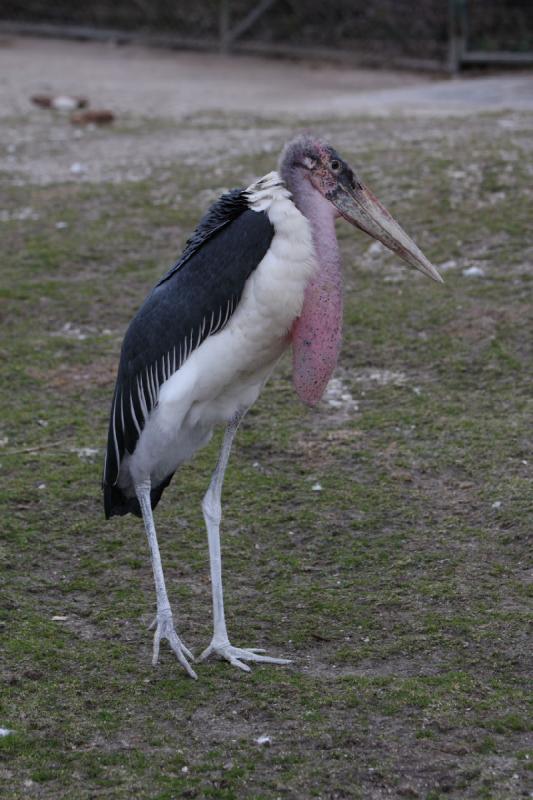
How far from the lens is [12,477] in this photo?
5035 millimetres

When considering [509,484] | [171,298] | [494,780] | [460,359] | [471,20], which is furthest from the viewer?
[471,20]

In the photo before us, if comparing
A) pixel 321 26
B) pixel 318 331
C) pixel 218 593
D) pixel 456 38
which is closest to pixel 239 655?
pixel 218 593

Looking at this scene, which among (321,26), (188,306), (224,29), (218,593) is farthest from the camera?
(224,29)

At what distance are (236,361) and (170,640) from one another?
0.86 meters

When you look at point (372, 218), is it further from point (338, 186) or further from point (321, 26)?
point (321, 26)

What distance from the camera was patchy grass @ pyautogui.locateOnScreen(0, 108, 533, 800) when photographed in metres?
3.27

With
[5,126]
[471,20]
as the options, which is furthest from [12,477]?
[471,20]

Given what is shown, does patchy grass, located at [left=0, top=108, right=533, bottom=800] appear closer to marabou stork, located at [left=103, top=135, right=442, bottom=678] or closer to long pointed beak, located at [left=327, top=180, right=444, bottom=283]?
marabou stork, located at [left=103, top=135, right=442, bottom=678]

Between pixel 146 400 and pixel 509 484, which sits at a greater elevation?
pixel 146 400

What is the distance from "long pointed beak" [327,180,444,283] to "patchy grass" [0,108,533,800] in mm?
1116

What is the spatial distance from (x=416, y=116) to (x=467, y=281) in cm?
377

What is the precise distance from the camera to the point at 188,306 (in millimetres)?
3730

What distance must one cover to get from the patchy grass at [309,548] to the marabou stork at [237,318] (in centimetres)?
28

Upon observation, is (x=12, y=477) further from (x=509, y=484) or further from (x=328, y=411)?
(x=509, y=484)
